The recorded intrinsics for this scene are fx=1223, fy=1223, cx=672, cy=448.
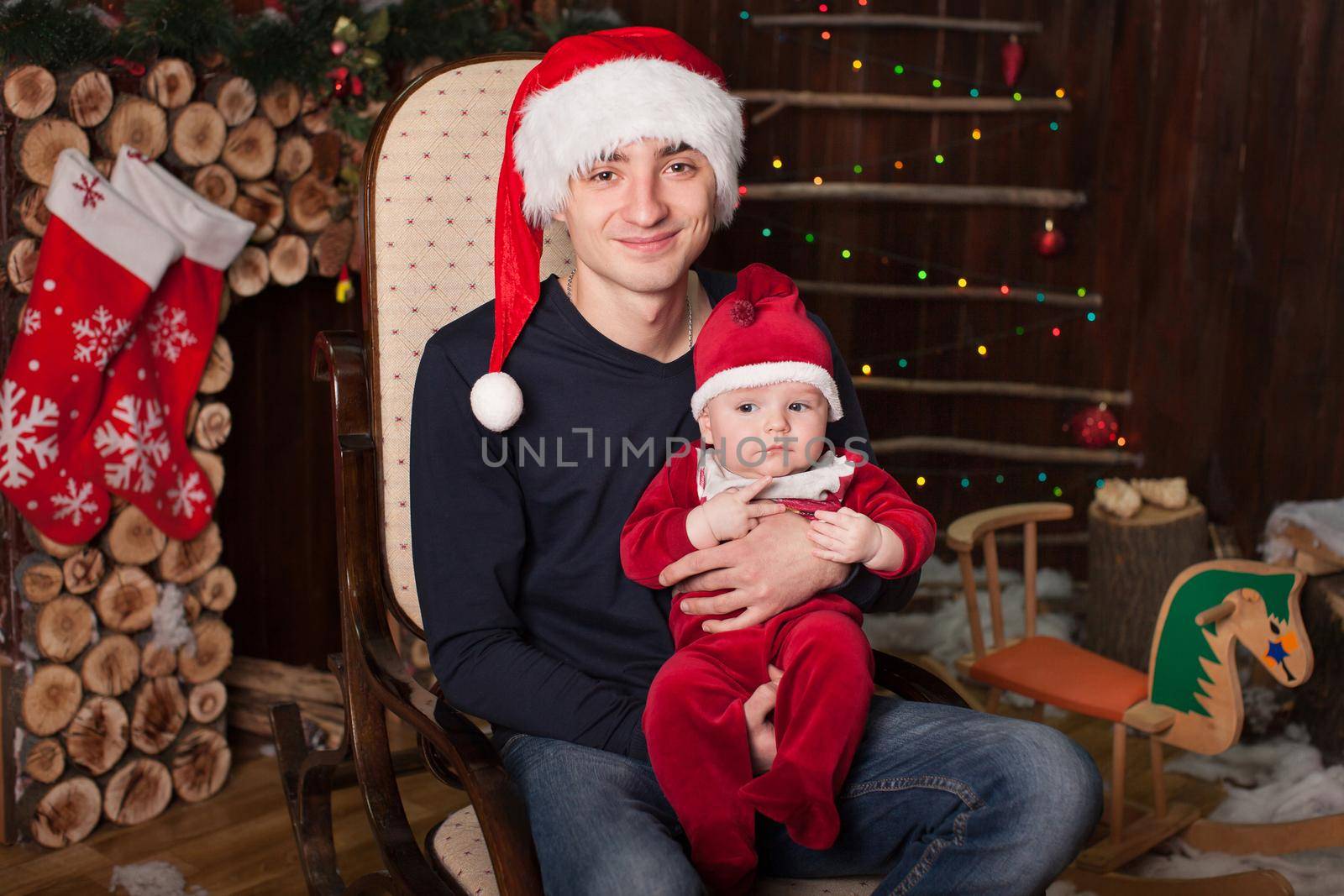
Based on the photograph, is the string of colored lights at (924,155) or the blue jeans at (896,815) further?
the string of colored lights at (924,155)

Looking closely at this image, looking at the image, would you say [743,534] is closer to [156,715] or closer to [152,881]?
[152,881]

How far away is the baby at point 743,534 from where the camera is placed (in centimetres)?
133

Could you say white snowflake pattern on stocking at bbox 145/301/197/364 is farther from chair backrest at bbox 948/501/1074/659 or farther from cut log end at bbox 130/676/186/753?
chair backrest at bbox 948/501/1074/659

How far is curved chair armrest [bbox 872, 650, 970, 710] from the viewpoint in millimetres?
1614

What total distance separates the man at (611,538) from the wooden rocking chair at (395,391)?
5.9 inches

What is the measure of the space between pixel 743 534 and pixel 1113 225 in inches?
110

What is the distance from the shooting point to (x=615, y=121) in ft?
5.04

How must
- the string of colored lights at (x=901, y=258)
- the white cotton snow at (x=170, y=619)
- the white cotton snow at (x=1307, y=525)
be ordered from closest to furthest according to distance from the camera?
1. the white cotton snow at (x=170, y=619)
2. the white cotton snow at (x=1307, y=525)
3. the string of colored lights at (x=901, y=258)

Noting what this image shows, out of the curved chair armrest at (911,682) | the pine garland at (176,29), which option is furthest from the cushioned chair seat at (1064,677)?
the pine garland at (176,29)

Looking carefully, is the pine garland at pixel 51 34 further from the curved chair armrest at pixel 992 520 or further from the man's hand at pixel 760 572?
the curved chair armrest at pixel 992 520

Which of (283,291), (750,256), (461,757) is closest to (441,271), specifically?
(461,757)

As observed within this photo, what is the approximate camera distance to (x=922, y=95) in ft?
12.2

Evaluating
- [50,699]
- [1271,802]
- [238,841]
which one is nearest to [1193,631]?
[1271,802]

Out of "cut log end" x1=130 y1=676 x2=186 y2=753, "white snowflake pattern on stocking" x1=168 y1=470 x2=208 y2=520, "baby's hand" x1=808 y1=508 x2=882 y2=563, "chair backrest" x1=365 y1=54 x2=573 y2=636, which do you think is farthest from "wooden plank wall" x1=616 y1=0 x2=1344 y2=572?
"baby's hand" x1=808 y1=508 x2=882 y2=563
